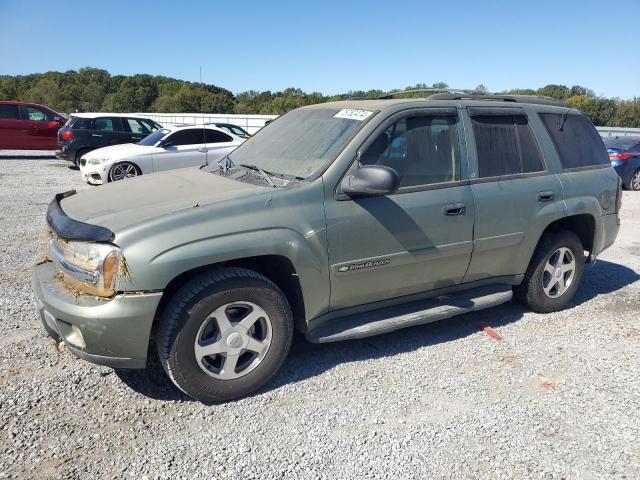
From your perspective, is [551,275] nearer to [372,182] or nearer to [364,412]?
[372,182]

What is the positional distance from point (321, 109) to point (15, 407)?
117 inches

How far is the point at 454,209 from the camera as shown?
392 centimetres

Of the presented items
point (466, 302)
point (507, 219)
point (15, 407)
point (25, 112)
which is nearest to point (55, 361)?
Answer: point (15, 407)

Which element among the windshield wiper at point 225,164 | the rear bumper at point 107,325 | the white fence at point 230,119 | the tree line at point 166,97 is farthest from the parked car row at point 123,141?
the tree line at point 166,97

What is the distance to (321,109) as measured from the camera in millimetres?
4289

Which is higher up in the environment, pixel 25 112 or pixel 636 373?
pixel 25 112

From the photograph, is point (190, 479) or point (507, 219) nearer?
point (190, 479)

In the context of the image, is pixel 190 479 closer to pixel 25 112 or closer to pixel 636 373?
pixel 636 373

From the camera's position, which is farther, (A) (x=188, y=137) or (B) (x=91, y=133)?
(B) (x=91, y=133)

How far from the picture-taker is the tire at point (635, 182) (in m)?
13.8

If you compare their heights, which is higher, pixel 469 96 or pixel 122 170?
pixel 469 96

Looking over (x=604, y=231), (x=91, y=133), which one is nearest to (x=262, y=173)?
(x=604, y=231)

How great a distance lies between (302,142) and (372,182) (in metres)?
0.84

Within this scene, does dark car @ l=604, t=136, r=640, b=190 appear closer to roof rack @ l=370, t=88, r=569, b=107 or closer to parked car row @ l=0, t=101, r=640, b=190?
parked car row @ l=0, t=101, r=640, b=190
